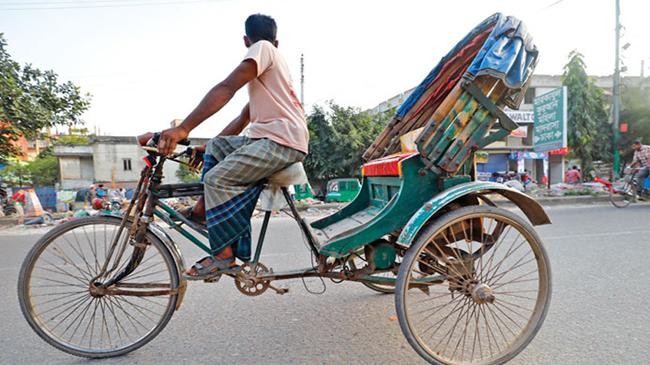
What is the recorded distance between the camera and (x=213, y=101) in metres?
1.80

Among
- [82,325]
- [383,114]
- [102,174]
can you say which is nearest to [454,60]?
[82,325]

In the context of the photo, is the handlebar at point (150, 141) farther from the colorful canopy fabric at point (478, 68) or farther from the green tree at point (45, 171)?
the green tree at point (45, 171)

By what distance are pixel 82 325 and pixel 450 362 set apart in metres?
2.36

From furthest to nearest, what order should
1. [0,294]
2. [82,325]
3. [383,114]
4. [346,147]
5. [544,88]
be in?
[544,88], [383,114], [346,147], [0,294], [82,325]

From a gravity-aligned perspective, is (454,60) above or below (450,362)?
above

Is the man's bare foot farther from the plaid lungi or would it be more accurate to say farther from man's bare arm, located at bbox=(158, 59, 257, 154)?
man's bare arm, located at bbox=(158, 59, 257, 154)

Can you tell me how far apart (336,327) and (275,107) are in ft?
4.84

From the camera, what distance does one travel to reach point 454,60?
228 cm

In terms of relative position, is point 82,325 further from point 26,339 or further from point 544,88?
point 544,88

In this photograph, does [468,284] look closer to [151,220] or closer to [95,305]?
[151,220]

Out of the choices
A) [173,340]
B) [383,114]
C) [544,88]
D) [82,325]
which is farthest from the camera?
[544,88]

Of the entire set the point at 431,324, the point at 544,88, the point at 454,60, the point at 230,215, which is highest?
the point at 544,88

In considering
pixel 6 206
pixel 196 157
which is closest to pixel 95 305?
pixel 196 157

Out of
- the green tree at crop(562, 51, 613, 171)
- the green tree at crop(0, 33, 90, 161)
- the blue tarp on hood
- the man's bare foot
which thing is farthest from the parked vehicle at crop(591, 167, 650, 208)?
the green tree at crop(0, 33, 90, 161)
